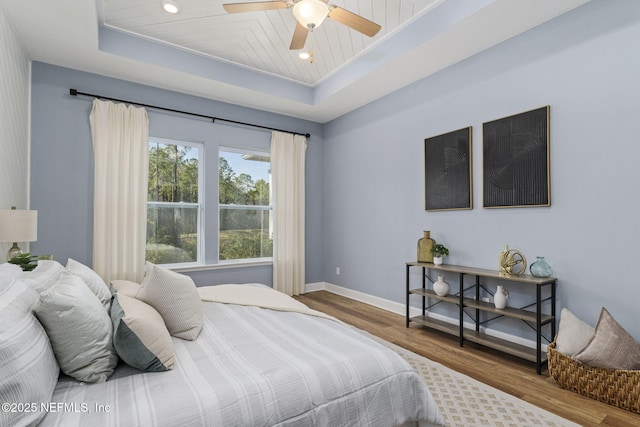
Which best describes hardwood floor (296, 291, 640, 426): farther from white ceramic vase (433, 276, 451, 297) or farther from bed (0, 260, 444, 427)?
bed (0, 260, 444, 427)

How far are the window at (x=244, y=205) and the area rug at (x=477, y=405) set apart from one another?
307 centimetres

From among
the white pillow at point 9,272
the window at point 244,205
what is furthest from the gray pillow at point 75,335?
the window at point 244,205

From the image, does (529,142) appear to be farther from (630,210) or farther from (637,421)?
(637,421)

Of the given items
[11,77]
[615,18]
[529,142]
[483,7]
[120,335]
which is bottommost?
Result: [120,335]

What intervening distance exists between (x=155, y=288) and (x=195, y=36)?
277 cm

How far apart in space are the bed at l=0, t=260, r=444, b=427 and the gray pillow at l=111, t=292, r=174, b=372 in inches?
1.9

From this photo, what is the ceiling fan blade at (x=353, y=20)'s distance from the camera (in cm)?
241

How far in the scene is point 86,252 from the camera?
3.60m

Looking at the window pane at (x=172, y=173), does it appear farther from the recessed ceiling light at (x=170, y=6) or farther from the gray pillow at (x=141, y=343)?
the gray pillow at (x=141, y=343)

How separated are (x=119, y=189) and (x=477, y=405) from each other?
4.00 m

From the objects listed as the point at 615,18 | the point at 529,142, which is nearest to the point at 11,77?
the point at 529,142

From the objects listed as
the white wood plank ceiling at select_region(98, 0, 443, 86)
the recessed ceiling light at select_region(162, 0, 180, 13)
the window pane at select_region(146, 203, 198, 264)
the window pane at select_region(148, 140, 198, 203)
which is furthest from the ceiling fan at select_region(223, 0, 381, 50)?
the window pane at select_region(146, 203, 198, 264)

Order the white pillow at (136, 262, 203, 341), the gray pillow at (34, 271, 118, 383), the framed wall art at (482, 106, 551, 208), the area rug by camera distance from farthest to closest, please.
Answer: the framed wall art at (482, 106, 551, 208) → the area rug → the white pillow at (136, 262, 203, 341) → the gray pillow at (34, 271, 118, 383)

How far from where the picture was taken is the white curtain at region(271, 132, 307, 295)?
4.85 metres
